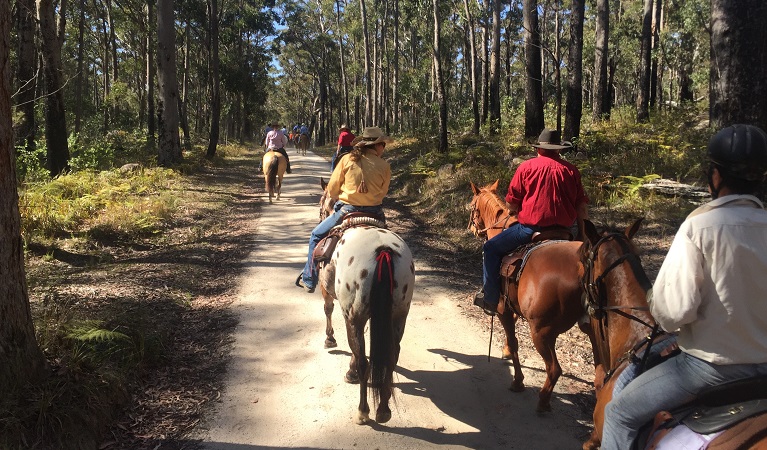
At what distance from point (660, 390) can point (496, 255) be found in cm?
252

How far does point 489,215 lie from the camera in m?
5.47

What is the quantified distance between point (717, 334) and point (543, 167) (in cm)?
258

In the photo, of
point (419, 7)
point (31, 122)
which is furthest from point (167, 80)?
point (419, 7)

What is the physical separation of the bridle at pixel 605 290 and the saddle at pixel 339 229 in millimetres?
2154

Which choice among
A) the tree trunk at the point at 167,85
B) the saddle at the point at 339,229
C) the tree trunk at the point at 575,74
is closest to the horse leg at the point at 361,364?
the saddle at the point at 339,229

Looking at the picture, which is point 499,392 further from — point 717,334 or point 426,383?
point 717,334

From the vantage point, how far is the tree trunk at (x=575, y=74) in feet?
44.1

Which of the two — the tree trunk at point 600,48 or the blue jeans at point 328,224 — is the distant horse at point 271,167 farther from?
the tree trunk at point 600,48

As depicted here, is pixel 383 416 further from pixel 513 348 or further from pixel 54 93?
pixel 54 93

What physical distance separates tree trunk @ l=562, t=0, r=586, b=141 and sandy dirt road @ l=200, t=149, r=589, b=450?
8.92 m

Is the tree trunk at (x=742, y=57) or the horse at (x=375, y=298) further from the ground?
the tree trunk at (x=742, y=57)

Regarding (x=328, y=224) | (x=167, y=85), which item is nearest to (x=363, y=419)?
(x=328, y=224)

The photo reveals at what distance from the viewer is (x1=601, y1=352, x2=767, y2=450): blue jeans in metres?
2.00

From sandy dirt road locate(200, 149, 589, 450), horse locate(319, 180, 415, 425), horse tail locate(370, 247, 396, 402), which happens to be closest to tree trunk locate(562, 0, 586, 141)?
sandy dirt road locate(200, 149, 589, 450)
